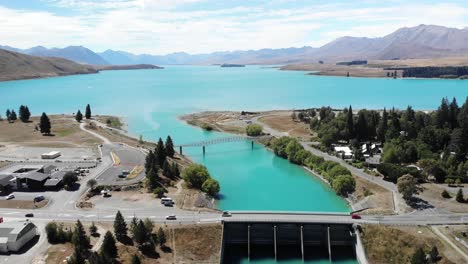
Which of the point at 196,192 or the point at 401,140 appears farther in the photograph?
the point at 401,140

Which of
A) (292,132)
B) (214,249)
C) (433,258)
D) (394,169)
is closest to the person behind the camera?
(433,258)

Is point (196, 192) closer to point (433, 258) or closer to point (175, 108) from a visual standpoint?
point (433, 258)

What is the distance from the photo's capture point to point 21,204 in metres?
64.6

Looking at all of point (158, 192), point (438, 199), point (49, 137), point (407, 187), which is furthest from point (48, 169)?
point (438, 199)

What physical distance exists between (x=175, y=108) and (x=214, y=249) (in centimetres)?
14724

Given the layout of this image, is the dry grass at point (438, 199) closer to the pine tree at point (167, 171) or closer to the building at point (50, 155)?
the pine tree at point (167, 171)

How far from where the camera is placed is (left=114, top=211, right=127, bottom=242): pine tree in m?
53.4

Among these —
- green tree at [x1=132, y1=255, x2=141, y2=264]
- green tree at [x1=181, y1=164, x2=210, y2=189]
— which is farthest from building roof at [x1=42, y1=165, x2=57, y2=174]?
green tree at [x1=132, y1=255, x2=141, y2=264]

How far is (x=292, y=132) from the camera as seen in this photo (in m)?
127

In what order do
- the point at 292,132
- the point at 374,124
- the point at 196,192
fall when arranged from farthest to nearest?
the point at 292,132
the point at 374,124
the point at 196,192

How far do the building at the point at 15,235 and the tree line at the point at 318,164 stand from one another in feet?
162

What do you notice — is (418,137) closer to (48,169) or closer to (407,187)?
(407,187)

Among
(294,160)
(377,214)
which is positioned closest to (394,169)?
(377,214)

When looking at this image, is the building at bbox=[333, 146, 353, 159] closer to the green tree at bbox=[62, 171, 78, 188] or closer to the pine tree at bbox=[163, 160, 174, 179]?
the pine tree at bbox=[163, 160, 174, 179]
